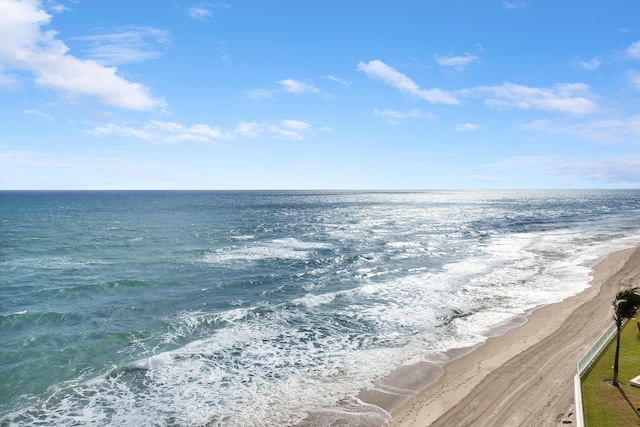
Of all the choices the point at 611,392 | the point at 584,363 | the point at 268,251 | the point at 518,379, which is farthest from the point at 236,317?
the point at 268,251

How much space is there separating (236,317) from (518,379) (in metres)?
20.5

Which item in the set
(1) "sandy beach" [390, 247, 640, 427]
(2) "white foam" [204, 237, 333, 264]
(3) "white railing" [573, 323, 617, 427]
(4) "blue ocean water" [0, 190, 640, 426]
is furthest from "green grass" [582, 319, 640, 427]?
(2) "white foam" [204, 237, 333, 264]

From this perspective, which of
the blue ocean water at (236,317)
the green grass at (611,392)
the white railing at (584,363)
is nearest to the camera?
the green grass at (611,392)

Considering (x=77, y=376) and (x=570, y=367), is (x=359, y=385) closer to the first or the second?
(x=570, y=367)

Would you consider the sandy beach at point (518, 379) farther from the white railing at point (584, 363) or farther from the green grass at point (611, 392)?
the green grass at point (611, 392)

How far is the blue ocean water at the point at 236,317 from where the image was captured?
21.2 m

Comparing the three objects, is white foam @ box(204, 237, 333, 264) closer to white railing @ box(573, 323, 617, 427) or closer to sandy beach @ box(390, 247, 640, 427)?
sandy beach @ box(390, 247, 640, 427)

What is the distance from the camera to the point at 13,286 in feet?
131

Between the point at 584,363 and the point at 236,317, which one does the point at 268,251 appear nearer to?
the point at 236,317

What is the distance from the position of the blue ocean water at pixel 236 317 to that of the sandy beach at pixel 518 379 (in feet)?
5.87

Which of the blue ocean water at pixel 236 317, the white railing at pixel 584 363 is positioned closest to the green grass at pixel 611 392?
the white railing at pixel 584 363

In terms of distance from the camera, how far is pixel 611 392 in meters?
18.5

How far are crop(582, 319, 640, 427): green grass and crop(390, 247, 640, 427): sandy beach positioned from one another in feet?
2.97

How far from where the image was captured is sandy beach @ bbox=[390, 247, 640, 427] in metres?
18.7
